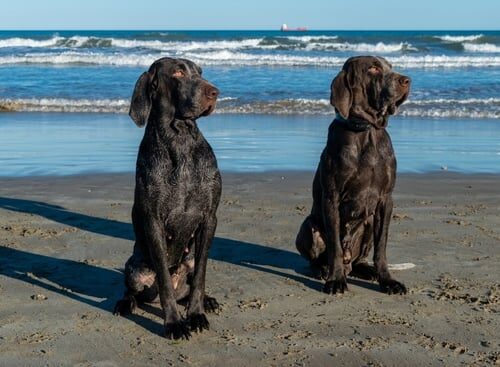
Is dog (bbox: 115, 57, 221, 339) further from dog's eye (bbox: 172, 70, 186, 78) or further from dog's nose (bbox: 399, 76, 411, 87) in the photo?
dog's nose (bbox: 399, 76, 411, 87)

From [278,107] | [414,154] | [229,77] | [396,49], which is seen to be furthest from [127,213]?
[396,49]

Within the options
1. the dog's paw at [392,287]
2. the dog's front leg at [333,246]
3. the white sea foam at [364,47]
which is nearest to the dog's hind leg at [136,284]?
the dog's front leg at [333,246]

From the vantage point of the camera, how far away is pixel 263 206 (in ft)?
27.8

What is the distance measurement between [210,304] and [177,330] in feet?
1.70

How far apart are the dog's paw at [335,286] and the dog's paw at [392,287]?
A: 29cm

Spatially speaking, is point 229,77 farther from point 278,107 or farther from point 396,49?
point 396,49

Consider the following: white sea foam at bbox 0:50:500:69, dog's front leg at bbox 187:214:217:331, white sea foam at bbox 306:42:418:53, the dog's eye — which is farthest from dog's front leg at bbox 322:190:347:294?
white sea foam at bbox 306:42:418:53

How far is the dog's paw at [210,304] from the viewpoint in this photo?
5.20 meters

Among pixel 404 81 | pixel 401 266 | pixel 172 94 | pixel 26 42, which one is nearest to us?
pixel 172 94

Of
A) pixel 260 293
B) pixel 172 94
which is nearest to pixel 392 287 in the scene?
pixel 260 293

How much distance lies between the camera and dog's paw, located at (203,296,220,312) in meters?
5.20

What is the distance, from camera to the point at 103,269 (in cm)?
629

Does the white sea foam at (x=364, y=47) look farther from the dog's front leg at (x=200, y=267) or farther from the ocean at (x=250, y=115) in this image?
the dog's front leg at (x=200, y=267)

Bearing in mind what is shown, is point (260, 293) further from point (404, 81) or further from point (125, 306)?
point (404, 81)
